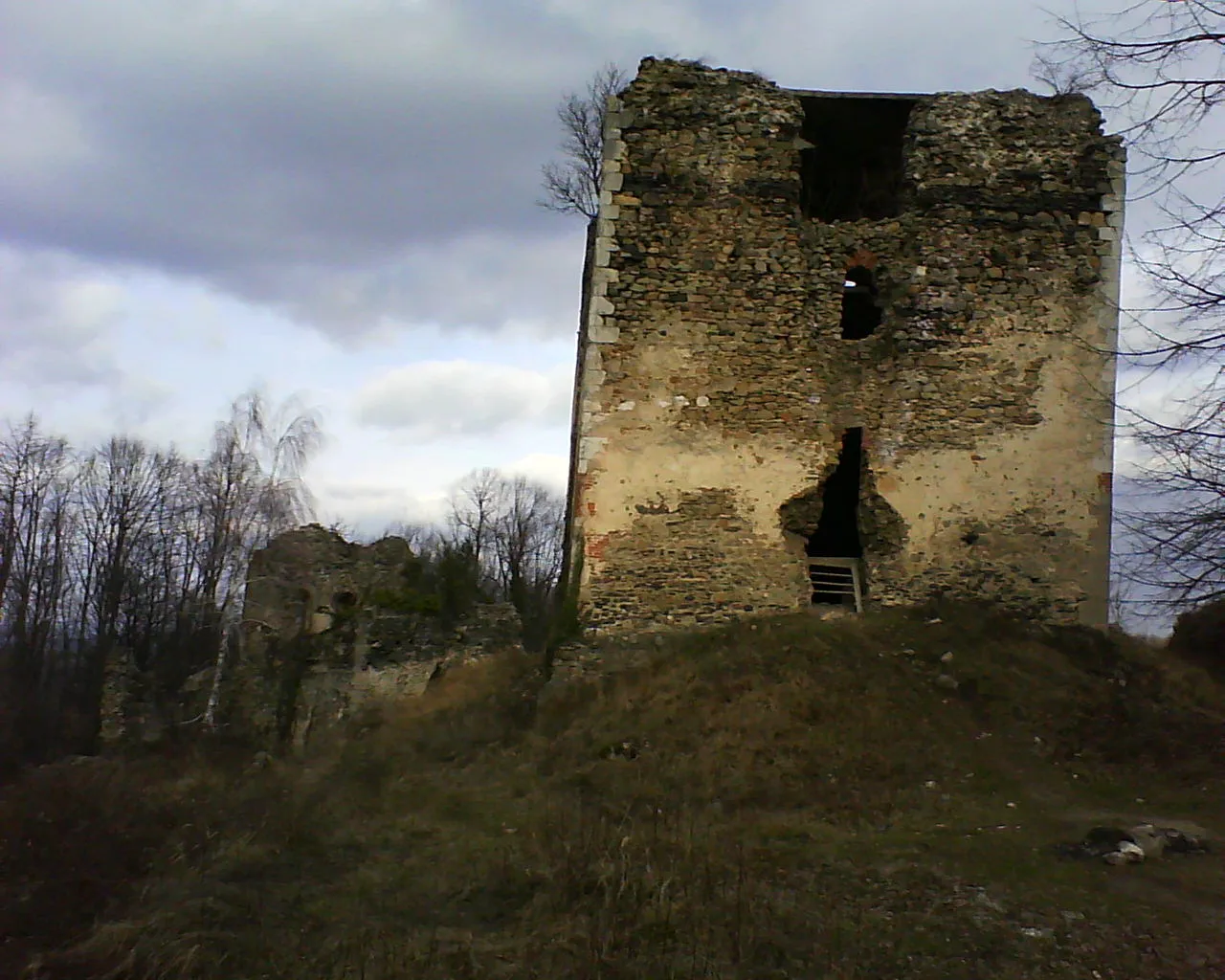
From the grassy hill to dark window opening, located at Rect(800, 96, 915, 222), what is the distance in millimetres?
5447

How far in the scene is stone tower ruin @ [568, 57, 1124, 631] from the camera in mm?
10000

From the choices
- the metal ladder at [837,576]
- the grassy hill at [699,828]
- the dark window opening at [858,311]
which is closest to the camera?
the grassy hill at [699,828]

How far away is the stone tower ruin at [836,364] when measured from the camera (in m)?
10.0

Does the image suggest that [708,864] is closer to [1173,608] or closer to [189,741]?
[1173,608]

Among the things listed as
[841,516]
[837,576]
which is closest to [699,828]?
[837,576]

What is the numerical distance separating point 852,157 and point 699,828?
30.8ft

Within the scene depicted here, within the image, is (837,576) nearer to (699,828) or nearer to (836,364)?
(836,364)

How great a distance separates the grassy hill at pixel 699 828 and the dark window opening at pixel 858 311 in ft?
12.5

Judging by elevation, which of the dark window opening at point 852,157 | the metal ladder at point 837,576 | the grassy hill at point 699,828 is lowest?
the grassy hill at point 699,828

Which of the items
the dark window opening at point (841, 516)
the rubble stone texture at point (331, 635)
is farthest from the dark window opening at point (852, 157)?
the rubble stone texture at point (331, 635)

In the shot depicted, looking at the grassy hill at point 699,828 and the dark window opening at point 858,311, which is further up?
the dark window opening at point 858,311

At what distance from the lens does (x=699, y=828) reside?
6.38 m

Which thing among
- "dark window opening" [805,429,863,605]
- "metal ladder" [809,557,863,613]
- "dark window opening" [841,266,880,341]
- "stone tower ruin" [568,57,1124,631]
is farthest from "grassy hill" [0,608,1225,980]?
"dark window opening" [841,266,880,341]

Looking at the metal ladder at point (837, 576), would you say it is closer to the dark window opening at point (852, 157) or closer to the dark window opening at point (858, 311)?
the dark window opening at point (858, 311)
